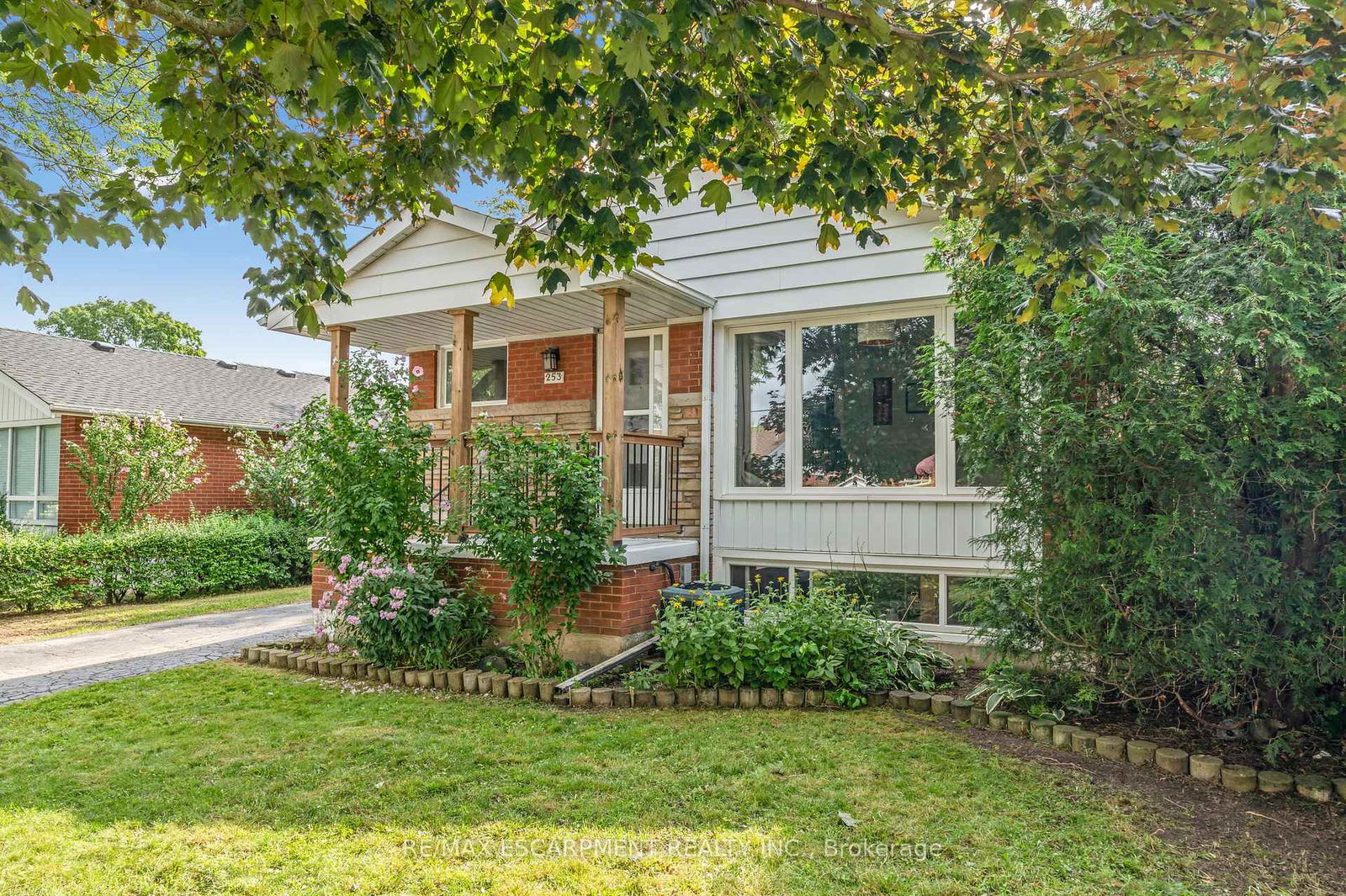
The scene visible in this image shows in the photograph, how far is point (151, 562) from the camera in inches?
479

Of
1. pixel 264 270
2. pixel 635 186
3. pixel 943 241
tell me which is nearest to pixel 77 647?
pixel 264 270

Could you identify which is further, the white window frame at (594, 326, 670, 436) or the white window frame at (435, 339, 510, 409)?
the white window frame at (435, 339, 510, 409)

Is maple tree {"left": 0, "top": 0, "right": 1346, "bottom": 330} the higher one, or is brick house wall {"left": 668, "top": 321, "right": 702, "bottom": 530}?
maple tree {"left": 0, "top": 0, "right": 1346, "bottom": 330}

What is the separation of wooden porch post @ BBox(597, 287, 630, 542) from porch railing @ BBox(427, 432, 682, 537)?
2.10ft

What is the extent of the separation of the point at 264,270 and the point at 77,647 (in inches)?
249

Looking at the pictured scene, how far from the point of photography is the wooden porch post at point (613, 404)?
6668 mm

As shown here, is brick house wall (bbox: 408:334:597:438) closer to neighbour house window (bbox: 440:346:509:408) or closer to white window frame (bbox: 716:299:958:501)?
neighbour house window (bbox: 440:346:509:408)

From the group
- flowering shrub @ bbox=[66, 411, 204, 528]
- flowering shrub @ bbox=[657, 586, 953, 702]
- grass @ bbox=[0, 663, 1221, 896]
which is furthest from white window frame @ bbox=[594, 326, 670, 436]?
flowering shrub @ bbox=[66, 411, 204, 528]

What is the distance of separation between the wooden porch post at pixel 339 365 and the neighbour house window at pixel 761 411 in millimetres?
3830

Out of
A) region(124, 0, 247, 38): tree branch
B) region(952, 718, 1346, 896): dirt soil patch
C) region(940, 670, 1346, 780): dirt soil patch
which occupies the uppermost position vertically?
region(124, 0, 247, 38): tree branch

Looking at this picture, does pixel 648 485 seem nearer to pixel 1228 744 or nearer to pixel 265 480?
pixel 1228 744

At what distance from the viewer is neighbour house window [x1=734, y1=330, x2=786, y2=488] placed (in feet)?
25.6

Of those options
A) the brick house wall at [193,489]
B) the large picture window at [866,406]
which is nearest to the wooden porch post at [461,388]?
the large picture window at [866,406]

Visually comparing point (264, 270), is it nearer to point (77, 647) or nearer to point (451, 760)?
point (451, 760)
